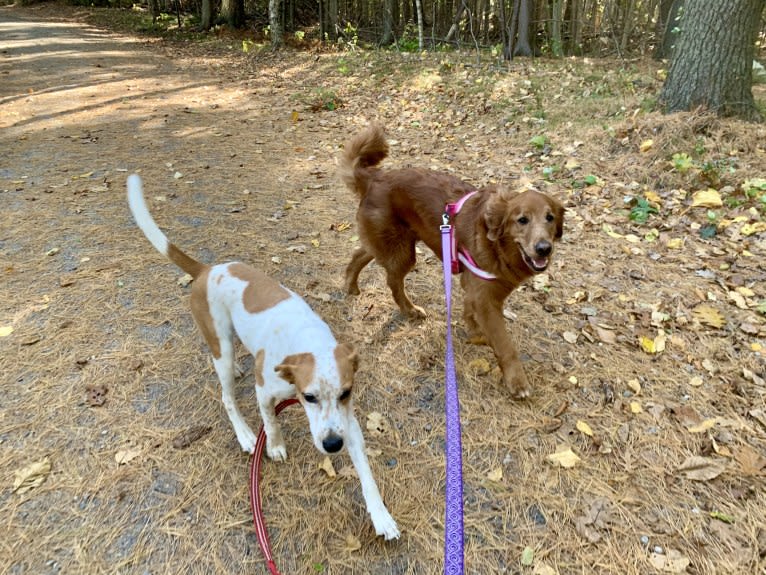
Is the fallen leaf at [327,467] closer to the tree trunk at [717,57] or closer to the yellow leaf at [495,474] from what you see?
the yellow leaf at [495,474]

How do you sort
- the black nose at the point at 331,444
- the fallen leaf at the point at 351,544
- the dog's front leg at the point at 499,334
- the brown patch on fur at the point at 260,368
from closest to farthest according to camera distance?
the black nose at the point at 331,444 < the fallen leaf at the point at 351,544 < the brown patch on fur at the point at 260,368 < the dog's front leg at the point at 499,334

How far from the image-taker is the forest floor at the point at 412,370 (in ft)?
7.53

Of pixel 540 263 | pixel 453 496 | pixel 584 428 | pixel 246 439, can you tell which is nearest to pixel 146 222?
pixel 246 439

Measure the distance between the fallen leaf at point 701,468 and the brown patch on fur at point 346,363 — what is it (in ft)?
6.46

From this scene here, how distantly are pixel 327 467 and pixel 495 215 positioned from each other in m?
1.90

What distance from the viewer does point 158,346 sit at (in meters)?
3.44

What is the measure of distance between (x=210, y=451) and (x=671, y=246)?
4370mm

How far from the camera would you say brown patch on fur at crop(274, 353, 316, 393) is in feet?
6.79

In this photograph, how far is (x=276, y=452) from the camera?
264 centimetres

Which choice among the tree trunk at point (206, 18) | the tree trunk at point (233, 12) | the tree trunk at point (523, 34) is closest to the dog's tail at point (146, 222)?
the tree trunk at point (523, 34)

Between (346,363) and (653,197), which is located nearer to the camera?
(346,363)

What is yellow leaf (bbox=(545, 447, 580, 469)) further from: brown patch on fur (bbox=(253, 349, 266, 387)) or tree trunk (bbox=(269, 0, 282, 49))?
tree trunk (bbox=(269, 0, 282, 49))

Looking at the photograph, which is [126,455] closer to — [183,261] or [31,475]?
[31,475]

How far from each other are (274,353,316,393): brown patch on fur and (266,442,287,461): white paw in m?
0.68
